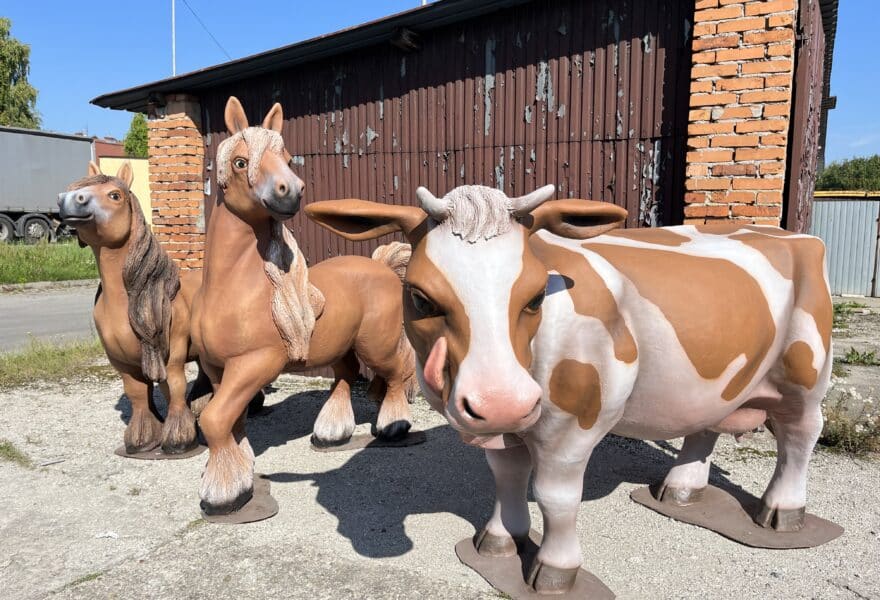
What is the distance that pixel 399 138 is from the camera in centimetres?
554

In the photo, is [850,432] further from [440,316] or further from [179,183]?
[179,183]

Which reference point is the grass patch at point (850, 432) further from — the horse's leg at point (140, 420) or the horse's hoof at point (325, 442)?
the horse's leg at point (140, 420)

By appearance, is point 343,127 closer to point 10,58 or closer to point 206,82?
point 206,82

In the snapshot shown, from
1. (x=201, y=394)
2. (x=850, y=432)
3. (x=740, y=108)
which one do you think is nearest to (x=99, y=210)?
(x=201, y=394)

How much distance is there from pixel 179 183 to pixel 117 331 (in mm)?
3426

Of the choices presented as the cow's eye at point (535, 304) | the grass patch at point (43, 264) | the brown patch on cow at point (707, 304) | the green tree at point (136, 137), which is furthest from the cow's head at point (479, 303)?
the green tree at point (136, 137)

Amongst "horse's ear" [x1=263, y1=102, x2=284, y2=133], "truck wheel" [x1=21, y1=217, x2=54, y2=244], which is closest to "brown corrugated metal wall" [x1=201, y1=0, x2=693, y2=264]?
"horse's ear" [x1=263, y1=102, x2=284, y2=133]

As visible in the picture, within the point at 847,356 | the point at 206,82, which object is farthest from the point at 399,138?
the point at 847,356

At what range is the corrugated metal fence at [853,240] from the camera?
13.5 metres

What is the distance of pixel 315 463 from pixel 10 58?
35.3m

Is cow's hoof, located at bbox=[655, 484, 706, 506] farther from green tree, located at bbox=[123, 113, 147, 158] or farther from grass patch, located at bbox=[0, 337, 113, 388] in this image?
green tree, located at bbox=[123, 113, 147, 158]

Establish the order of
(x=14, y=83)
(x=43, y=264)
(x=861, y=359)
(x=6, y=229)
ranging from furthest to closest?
1. (x=14, y=83)
2. (x=6, y=229)
3. (x=43, y=264)
4. (x=861, y=359)

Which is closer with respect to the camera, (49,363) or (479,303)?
(479,303)

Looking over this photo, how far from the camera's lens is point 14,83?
3039 cm
